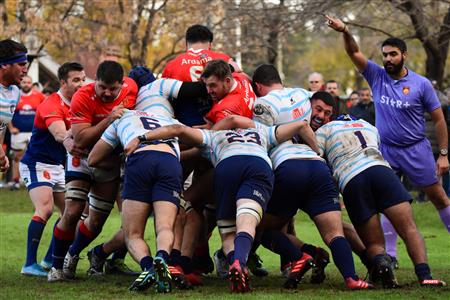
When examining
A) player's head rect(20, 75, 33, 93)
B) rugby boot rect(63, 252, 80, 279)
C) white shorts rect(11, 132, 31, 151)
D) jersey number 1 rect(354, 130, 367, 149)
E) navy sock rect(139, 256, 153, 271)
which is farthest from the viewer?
white shorts rect(11, 132, 31, 151)

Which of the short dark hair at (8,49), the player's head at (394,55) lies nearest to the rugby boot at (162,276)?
the short dark hair at (8,49)

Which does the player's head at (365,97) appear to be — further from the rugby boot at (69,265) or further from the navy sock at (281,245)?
the navy sock at (281,245)

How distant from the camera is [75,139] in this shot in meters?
10.0

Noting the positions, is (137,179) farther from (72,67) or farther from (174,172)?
(72,67)

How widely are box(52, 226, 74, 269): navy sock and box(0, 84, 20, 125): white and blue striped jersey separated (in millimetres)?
1303

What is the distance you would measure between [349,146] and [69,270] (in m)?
Result: 3.16

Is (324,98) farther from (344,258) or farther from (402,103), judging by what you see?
(344,258)

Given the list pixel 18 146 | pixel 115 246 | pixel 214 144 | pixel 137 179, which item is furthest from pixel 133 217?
pixel 18 146

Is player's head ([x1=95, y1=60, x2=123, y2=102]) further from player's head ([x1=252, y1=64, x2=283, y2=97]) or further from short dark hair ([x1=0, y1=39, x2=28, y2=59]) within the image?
player's head ([x1=252, y1=64, x2=283, y2=97])

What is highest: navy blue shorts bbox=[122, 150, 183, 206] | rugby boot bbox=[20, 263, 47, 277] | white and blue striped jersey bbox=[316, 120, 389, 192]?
white and blue striped jersey bbox=[316, 120, 389, 192]

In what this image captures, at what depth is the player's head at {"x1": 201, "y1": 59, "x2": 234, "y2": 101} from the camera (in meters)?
9.67

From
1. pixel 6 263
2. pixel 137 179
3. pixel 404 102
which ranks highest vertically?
pixel 404 102

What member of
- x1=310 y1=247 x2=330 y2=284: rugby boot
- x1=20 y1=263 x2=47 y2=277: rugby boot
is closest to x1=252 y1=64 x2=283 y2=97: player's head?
x1=310 y1=247 x2=330 y2=284: rugby boot

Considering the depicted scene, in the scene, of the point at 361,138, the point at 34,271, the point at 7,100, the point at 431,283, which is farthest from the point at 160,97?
the point at 431,283
